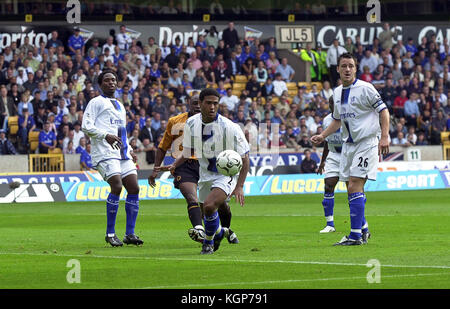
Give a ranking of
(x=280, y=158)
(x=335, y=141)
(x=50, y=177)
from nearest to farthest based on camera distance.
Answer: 1. (x=335, y=141)
2. (x=50, y=177)
3. (x=280, y=158)

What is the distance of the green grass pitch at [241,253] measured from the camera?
10258 millimetres

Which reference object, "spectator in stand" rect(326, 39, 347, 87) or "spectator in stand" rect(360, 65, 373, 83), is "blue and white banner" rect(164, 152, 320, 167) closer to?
"spectator in stand" rect(360, 65, 373, 83)

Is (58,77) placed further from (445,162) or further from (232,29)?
(445,162)

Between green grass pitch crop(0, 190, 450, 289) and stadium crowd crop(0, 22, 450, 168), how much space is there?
30.2 ft

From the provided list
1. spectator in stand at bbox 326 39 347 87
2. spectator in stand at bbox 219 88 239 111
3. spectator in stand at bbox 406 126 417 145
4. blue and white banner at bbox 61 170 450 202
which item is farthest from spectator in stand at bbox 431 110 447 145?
spectator in stand at bbox 219 88 239 111

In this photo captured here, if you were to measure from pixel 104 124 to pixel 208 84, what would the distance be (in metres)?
22.0

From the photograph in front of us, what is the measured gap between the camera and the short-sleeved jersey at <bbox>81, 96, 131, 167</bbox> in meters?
15.2

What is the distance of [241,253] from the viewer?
13.3m

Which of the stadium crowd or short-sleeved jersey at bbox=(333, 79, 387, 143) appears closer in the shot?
short-sleeved jersey at bbox=(333, 79, 387, 143)

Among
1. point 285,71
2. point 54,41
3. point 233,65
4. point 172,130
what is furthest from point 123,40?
point 172,130

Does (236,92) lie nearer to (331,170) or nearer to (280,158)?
(280,158)

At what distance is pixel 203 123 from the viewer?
1342 cm

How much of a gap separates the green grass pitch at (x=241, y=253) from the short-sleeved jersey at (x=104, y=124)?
1.32m
